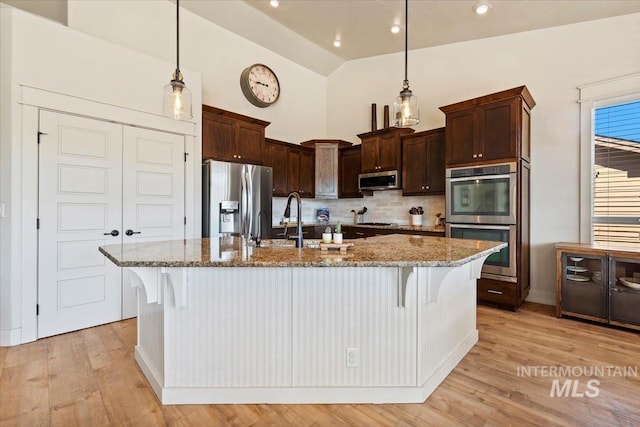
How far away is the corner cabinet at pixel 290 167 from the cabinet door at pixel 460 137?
91.9 inches

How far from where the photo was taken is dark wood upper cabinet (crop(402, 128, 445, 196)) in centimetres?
441

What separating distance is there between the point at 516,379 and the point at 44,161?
4.14 m

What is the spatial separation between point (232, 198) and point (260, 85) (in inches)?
84.0

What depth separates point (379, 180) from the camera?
16.2ft

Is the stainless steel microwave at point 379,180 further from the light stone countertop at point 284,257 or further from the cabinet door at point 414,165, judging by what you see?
the light stone countertop at point 284,257

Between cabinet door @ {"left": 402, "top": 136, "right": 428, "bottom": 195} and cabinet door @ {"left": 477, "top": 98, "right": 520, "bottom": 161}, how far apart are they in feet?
2.97

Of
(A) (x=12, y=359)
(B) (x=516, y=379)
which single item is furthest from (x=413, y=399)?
(A) (x=12, y=359)

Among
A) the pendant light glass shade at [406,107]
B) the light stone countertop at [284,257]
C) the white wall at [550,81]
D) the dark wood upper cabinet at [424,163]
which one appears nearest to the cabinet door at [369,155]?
the dark wood upper cabinet at [424,163]

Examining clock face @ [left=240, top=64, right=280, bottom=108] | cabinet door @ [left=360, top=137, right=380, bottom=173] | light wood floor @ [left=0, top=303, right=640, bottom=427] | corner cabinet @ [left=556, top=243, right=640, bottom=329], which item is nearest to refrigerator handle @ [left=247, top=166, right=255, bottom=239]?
clock face @ [left=240, top=64, right=280, bottom=108]

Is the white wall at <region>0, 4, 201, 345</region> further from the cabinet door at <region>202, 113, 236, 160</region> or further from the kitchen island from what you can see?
the kitchen island

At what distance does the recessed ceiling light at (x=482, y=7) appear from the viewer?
366 cm

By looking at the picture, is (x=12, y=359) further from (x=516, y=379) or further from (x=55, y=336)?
(x=516, y=379)

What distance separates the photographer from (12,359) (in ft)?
8.07

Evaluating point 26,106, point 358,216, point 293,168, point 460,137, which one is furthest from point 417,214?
point 26,106
